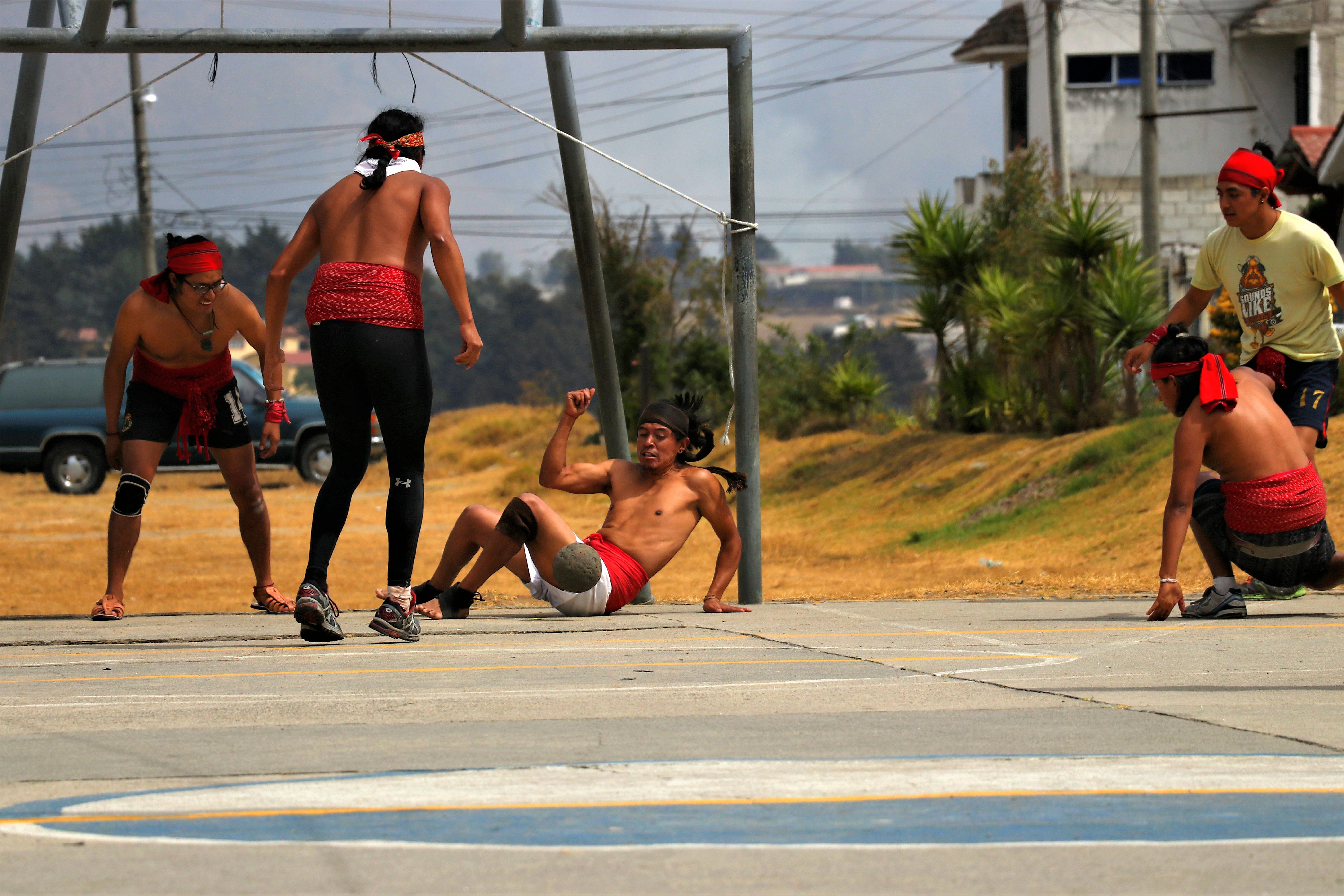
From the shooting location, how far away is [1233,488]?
6.11m

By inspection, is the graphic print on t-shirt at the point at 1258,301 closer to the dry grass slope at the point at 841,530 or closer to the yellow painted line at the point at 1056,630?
the yellow painted line at the point at 1056,630

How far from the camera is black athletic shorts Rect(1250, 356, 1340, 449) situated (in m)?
6.54

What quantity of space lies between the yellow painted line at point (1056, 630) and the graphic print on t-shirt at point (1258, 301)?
1.43 meters

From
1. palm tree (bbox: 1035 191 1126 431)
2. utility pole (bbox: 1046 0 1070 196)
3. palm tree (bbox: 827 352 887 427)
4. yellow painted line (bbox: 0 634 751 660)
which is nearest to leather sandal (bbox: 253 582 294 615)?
yellow painted line (bbox: 0 634 751 660)

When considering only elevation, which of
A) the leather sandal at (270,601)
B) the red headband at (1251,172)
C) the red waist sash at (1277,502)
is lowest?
the leather sandal at (270,601)

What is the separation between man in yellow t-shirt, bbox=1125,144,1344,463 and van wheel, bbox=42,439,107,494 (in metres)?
20.4

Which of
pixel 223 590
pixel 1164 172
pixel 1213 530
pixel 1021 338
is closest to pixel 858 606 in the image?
pixel 1213 530

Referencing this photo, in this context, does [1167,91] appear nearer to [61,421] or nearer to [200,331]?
[61,421]

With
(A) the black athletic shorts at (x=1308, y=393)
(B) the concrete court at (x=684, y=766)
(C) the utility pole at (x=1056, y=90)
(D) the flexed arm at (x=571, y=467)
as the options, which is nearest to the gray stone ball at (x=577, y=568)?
(D) the flexed arm at (x=571, y=467)

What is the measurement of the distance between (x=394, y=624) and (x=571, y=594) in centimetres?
129

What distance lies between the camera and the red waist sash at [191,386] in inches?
276

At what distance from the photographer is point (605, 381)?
8.18m

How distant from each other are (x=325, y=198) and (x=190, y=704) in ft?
7.84

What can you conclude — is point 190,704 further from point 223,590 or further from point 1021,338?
point 1021,338
